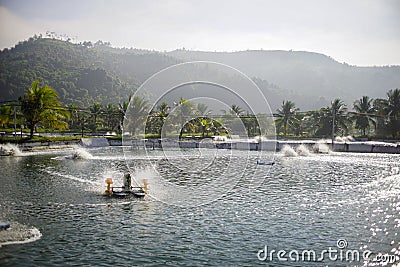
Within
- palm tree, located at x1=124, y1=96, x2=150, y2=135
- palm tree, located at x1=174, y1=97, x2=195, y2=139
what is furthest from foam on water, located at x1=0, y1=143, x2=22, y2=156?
palm tree, located at x1=124, y1=96, x2=150, y2=135

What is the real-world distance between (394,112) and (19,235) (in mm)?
71419

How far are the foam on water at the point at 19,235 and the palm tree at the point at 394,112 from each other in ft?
225

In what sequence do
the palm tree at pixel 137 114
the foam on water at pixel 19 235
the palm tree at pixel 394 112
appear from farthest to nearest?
1. the palm tree at pixel 394 112
2. the palm tree at pixel 137 114
3. the foam on water at pixel 19 235

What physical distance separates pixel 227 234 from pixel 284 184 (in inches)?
404

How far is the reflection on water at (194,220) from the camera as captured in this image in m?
9.73

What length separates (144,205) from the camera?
15.0 metres

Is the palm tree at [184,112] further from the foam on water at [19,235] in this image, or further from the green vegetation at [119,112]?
the foam on water at [19,235]

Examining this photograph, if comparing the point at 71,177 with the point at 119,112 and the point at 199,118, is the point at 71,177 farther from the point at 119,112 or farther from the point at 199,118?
the point at 119,112

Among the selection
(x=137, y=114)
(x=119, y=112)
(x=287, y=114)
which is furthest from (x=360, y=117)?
(x=137, y=114)

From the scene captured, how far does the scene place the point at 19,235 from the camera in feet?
35.0

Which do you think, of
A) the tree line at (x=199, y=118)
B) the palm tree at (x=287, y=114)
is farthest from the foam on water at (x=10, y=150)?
the palm tree at (x=287, y=114)

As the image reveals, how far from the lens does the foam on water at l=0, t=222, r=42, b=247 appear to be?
404 inches

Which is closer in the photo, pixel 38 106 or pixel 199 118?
pixel 38 106

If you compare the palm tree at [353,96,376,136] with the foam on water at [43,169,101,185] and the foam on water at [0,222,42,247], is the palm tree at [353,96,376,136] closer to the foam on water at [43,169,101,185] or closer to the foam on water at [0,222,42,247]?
the foam on water at [43,169,101,185]
